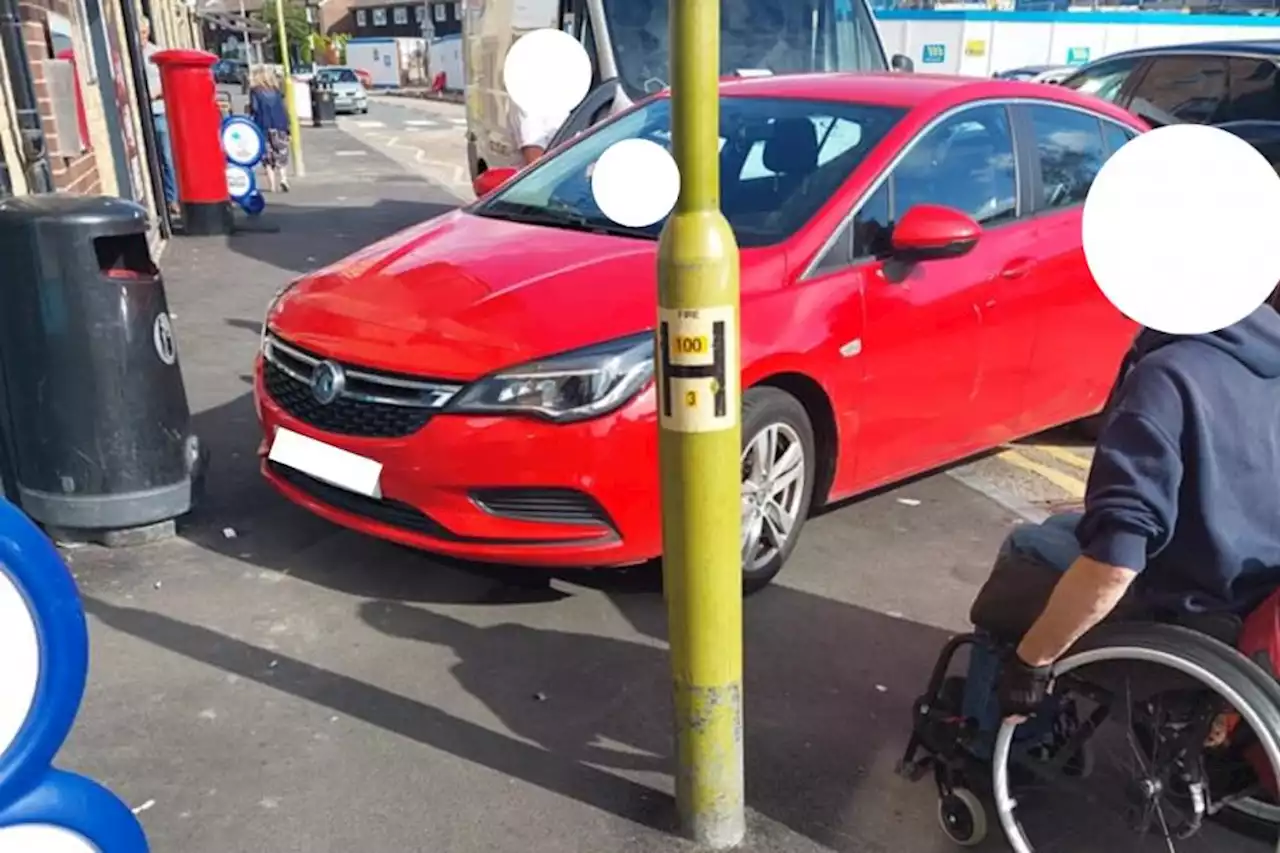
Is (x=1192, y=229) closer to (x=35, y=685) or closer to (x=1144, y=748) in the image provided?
(x=1144, y=748)

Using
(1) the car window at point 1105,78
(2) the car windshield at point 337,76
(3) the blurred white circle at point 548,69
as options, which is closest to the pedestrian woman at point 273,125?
(1) the car window at point 1105,78

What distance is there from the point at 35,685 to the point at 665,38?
7205 millimetres

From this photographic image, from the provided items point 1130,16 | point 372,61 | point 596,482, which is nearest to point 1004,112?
point 596,482

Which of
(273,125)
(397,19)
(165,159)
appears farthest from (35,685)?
(397,19)

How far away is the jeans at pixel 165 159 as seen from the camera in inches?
476

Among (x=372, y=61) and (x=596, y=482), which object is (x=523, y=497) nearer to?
(x=596, y=482)

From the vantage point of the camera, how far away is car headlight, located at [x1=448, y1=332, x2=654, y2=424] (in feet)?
11.6

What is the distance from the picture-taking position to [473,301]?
3840 mm

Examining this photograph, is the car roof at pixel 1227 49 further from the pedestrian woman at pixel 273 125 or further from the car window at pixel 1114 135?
the pedestrian woman at pixel 273 125

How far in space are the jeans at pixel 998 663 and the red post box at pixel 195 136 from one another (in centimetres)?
1050

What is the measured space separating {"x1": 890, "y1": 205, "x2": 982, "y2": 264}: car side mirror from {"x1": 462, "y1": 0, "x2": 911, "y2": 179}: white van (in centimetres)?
383

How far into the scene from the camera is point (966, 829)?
9.21 ft

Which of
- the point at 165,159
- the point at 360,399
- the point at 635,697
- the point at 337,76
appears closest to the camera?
the point at 635,697

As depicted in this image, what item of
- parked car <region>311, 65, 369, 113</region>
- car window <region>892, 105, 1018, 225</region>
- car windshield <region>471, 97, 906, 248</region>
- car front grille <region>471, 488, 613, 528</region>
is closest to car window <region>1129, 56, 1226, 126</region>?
car window <region>892, 105, 1018, 225</region>
